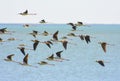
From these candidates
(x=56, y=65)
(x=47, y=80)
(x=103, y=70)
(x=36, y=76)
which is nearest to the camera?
(x=47, y=80)

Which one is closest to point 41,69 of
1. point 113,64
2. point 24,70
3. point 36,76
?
point 24,70

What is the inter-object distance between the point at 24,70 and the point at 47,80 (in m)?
9.29

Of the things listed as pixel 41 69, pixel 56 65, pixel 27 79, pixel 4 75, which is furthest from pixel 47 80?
pixel 56 65

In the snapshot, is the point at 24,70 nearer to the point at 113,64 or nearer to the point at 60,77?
the point at 60,77

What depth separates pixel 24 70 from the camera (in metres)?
62.8

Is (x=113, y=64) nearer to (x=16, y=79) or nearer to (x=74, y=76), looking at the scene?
(x=74, y=76)

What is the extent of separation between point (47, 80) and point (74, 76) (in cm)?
444

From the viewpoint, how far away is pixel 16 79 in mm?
54844

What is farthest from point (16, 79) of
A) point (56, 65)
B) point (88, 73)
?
point (56, 65)

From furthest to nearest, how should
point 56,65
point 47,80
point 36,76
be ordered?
point 56,65 → point 36,76 → point 47,80

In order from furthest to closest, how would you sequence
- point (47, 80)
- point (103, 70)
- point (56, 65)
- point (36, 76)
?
point (56, 65) → point (103, 70) → point (36, 76) → point (47, 80)

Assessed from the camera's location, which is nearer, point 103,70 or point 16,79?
point 16,79

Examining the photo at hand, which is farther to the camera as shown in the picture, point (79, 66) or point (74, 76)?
point (79, 66)

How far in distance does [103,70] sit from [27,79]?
11377 mm
